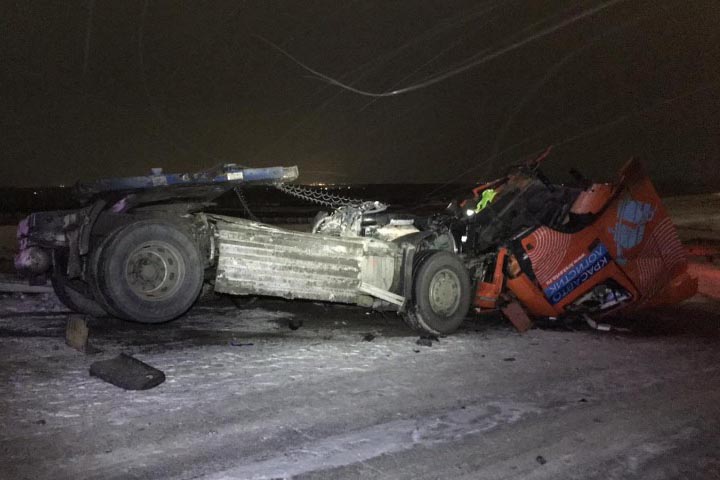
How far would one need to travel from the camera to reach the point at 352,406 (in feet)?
14.0

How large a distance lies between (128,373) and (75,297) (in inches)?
96.9

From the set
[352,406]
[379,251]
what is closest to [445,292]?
[379,251]

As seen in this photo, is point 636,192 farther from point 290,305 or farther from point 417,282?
point 290,305

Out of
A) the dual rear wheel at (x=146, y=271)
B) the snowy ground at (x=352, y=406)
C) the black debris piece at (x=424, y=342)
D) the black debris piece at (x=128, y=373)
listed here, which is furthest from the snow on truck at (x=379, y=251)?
the black debris piece at (x=128, y=373)

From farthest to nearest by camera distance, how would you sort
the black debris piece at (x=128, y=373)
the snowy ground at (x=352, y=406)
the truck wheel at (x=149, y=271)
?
the truck wheel at (x=149, y=271)
the black debris piece at (x=128, y=373)
the snowy ground at (x=352, y=406)

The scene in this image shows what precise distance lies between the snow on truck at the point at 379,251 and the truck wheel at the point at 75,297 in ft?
0.07

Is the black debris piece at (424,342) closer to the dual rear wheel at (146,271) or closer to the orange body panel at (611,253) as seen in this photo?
the orange body panel at (611,253)

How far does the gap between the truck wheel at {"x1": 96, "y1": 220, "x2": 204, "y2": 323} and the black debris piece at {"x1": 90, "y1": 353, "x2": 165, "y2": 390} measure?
0.80 meters

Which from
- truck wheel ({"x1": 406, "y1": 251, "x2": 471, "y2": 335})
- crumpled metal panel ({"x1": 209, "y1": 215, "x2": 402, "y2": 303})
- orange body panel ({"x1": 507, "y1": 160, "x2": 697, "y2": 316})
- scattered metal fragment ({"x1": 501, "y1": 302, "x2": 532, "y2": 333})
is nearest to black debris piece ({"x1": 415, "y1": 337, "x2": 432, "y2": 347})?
truck wheel ({"x1": 406, "y1": 251, "x2": 471, "y2": 335})

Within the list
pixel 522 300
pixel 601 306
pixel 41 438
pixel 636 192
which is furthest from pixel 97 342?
pixel 636 192

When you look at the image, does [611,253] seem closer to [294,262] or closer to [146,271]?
[294,262]

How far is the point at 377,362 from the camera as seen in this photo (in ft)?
17.8

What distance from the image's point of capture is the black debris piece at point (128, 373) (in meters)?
4.35

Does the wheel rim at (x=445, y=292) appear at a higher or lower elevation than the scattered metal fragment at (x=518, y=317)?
higher
